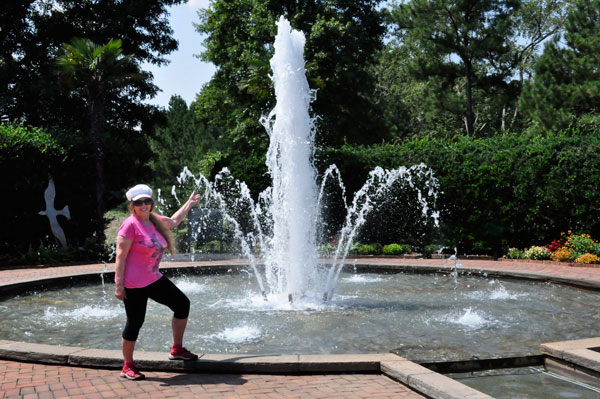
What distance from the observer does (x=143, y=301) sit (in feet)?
15.8

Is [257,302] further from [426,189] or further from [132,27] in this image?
[132,27]

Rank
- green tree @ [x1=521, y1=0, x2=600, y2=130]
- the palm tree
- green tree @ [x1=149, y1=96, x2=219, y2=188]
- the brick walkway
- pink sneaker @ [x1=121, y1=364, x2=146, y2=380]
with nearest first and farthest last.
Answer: the brick walkway → pink sneaker @ [x1=121, y1=364, x2=146, y2=380] → the palm tree → green tree @ [x1=521, y1=0, x2=600, y2=130] → green tree @ [x1=149, y1=96, x2=219, y2=188]

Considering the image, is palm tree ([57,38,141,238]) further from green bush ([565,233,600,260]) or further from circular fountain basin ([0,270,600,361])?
green bush ([565,233,600,260])

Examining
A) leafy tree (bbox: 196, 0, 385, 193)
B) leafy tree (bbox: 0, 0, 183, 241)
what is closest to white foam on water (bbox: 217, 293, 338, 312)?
leafy tree (bbox: 196, 0, 385, 193)

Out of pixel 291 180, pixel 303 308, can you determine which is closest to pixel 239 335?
pixel 303 308

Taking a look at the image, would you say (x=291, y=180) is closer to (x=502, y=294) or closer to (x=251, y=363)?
(x=502, y=294)

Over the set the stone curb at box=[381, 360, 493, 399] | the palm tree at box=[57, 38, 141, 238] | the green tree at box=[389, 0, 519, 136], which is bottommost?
the stone curb at box=[381, 360, 493, 399]

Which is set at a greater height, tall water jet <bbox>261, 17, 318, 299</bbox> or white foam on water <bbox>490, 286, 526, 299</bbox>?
tall water jet <bbox>261, 17, 318, 299</bbox>

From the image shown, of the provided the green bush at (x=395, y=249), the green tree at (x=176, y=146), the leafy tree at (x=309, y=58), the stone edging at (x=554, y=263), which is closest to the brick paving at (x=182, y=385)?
the stone edging at (x=554, y=263)

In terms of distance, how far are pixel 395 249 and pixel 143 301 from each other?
1208 cm

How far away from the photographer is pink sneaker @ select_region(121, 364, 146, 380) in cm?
466

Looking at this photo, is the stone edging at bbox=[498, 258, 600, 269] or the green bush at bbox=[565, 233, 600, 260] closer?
the stone edging at bbox=[498, 258, 600, 269]

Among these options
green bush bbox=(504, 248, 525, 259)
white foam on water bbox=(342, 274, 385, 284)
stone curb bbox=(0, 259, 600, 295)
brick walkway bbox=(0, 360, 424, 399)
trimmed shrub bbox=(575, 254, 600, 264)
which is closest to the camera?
brick walkway bbox=(0, 360, 424, 399)

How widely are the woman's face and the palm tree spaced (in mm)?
13149
